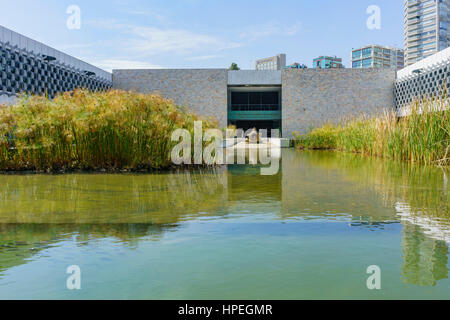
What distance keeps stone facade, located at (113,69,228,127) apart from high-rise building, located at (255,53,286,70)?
109191 millimetres

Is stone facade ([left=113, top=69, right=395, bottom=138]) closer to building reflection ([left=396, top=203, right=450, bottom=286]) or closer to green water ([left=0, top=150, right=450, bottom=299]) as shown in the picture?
green water ([left=0, top=150, right=450, bottom=299])

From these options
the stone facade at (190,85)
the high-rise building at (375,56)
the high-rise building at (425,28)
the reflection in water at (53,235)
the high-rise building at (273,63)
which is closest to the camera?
the reflection in water at (53,235)

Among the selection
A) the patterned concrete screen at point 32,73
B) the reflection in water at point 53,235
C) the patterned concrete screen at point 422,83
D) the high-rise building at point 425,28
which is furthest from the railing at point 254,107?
the high-rise building at point 425,28

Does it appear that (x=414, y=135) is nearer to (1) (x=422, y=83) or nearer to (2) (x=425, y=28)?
(1) (x=422, y=83)

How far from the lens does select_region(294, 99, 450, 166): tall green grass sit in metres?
8.12

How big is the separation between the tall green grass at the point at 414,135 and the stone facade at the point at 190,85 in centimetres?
1736

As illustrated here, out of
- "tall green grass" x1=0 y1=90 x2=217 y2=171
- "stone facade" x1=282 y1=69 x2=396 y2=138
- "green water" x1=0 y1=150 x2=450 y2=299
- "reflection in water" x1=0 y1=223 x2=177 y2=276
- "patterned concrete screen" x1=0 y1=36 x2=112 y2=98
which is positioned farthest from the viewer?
"stone facade" x1=282 y1=69 x2=396 y2=138

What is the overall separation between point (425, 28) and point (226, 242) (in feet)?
370

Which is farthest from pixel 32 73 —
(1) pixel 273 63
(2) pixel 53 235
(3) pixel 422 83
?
(1) pixel 273 63

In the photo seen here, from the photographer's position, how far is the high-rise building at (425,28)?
9475cm

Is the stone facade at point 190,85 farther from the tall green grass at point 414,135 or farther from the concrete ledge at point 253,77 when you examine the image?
the tall green grass at point 414,135

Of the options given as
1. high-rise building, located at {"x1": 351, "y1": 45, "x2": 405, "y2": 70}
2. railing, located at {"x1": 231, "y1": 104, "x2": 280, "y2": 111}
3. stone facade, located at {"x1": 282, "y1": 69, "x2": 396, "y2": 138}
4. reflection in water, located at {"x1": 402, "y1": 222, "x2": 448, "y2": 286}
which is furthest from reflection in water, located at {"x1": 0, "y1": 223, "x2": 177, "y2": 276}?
high-rise building, located at {"x1": 351, "y1": 45, "x2": 405, "y2": 70}
